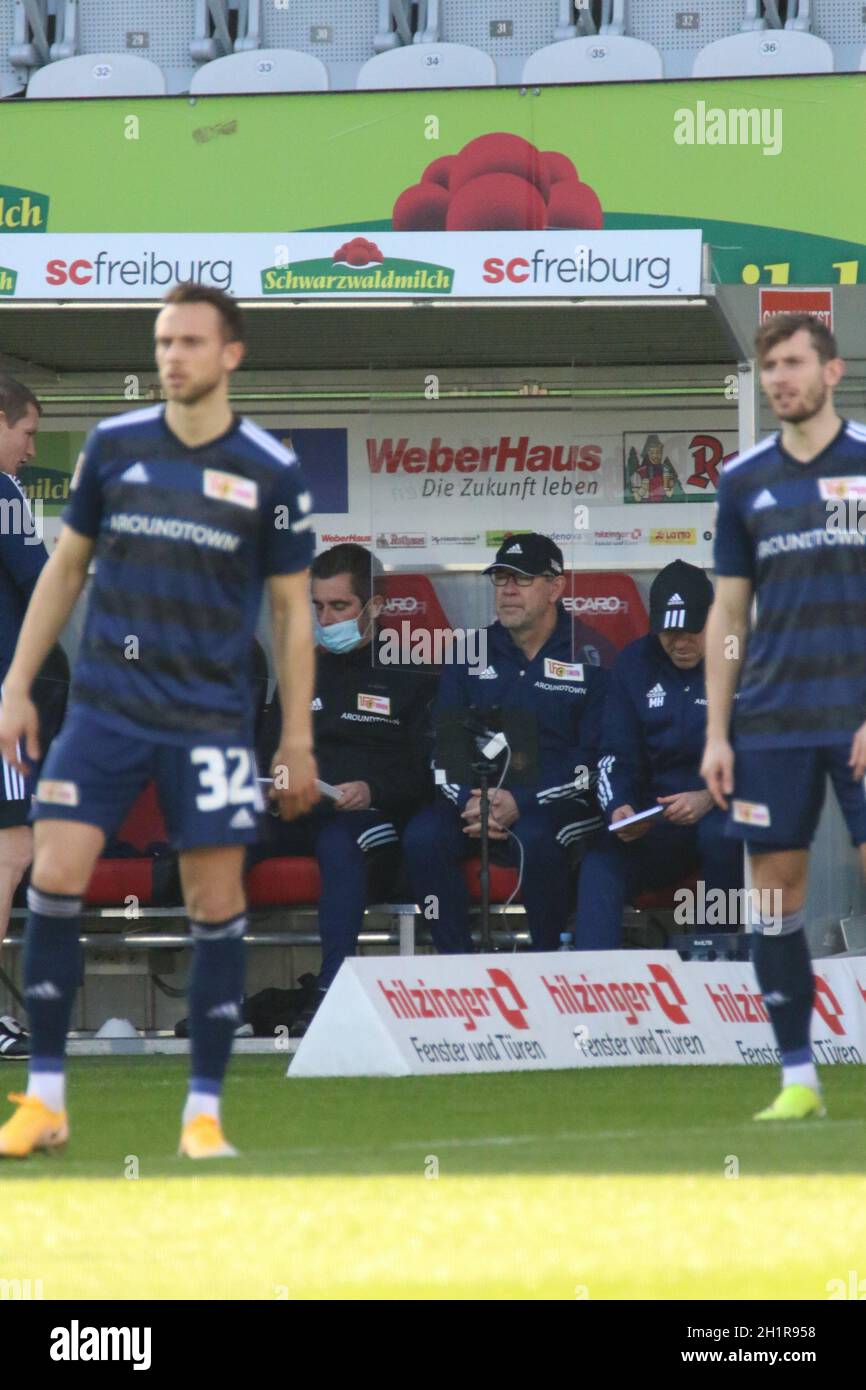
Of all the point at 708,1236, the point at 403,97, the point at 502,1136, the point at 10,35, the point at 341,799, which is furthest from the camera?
the point at 10,35

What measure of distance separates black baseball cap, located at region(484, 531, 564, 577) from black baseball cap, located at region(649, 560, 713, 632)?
0.42 meters

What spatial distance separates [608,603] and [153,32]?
6415 mm

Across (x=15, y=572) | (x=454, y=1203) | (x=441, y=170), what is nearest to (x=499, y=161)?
(x=441, y=170)

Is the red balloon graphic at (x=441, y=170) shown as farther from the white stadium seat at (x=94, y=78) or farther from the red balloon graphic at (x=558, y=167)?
the white stadium seat at (x=94, y=78)

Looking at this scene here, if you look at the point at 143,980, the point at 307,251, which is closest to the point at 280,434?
the point at 307,251

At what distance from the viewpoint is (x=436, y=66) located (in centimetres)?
1293

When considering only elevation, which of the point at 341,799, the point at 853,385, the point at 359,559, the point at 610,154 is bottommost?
the point at 341,799

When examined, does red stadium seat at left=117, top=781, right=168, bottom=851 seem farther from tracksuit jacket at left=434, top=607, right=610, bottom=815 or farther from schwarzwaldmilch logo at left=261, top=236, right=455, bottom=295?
schwarzwaldmilch logo at left=261, top=236, right=455, bottom=295

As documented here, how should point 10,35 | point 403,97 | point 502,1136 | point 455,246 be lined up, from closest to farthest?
point 502,1136
point 455,246
point 403,97
point 10,35

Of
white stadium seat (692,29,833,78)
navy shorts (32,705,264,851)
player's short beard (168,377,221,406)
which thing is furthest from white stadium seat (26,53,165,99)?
navy shorts (32,705,264,851)

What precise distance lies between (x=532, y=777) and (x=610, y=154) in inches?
103

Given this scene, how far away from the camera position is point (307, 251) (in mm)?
7922

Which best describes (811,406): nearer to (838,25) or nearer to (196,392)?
(196,392)

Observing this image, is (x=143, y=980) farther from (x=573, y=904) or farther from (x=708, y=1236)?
(x=708, y=1236)
